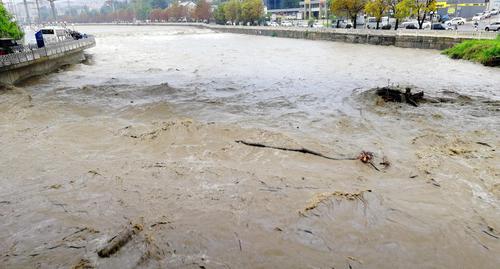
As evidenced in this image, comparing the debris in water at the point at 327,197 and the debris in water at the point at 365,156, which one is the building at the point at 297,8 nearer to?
the debris in water at the point at 365,156

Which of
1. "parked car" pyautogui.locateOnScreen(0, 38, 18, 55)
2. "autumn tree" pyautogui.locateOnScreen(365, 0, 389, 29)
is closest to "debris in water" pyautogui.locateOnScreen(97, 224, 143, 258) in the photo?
"parked car" pyautogui.locateOnScreen(0, 38, 18, 55)

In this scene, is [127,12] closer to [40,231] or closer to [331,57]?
[331,57]

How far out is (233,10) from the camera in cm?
8444

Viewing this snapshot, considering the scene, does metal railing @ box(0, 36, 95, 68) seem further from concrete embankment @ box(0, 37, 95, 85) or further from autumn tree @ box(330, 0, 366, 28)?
autumn tree @ box(330, 0, 366, 28)

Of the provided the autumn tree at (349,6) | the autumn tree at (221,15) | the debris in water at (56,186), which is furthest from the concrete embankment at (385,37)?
the autumn tree at (221,15)

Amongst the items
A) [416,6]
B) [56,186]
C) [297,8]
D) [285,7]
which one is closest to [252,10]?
[297,8]

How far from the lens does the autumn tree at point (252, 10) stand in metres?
78.4

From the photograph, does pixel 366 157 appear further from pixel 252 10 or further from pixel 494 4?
pixel 252 10

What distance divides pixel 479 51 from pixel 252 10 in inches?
2332

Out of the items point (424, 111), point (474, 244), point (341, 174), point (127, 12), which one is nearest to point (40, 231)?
point (341, 174)

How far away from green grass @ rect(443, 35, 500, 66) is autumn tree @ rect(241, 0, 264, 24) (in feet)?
179

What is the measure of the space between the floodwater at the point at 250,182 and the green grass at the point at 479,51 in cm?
926

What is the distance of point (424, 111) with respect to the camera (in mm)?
13039

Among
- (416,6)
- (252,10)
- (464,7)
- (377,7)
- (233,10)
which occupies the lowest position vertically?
(416,6)
